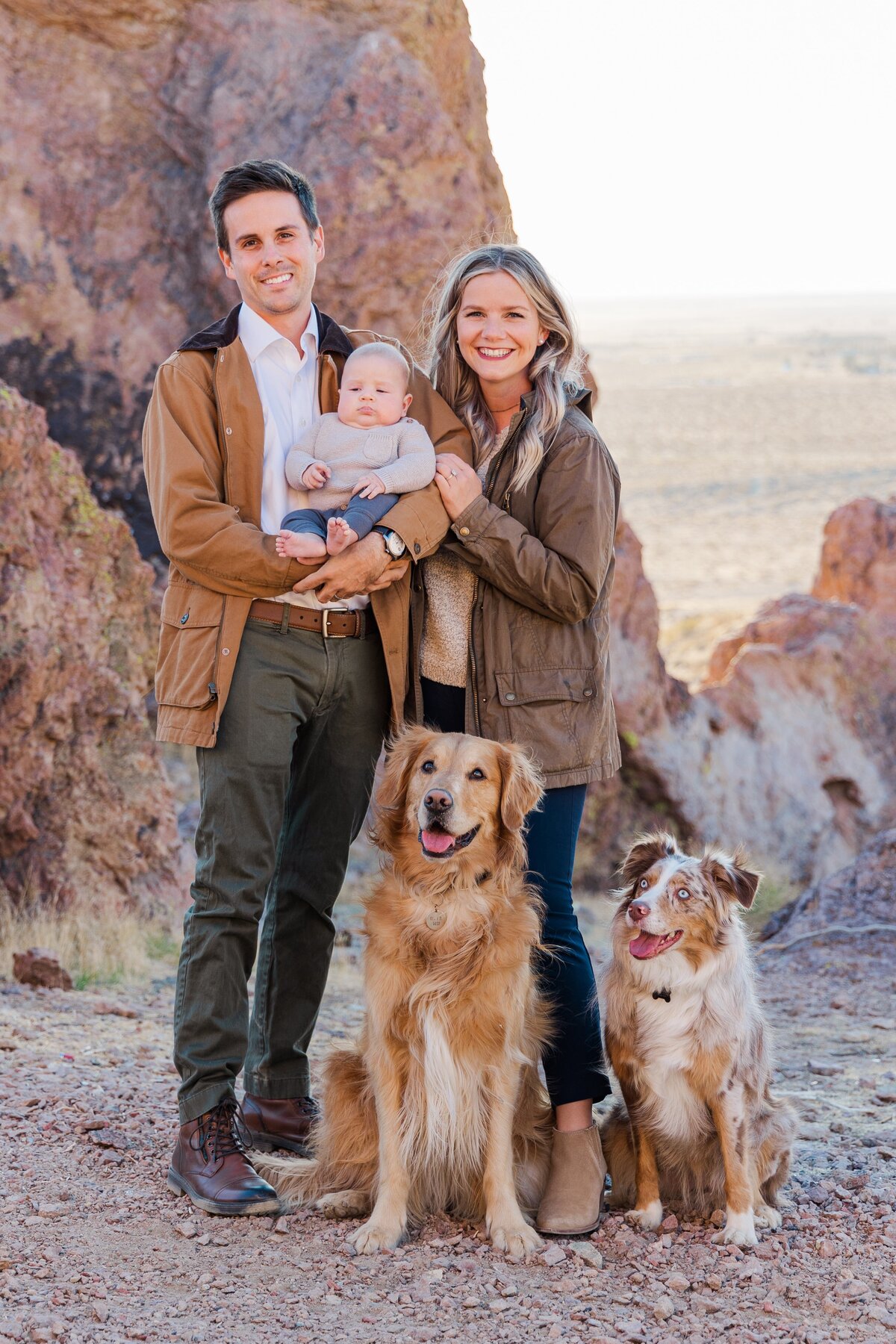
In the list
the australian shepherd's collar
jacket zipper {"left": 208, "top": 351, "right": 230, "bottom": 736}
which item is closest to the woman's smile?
jacket zipper {"left": 208, "top": 351, "right": 230, "bottom": 736}

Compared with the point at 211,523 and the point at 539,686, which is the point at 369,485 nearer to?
the point at 211,523

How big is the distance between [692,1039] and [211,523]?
2.07m

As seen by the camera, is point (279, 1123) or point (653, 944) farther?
point (279, 1123)

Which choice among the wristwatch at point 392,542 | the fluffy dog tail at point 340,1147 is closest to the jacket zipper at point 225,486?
the wristwatch at point 392,542

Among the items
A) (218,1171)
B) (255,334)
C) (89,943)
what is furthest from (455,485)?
(89,943)

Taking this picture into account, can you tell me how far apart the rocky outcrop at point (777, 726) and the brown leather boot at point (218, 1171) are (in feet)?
21.9

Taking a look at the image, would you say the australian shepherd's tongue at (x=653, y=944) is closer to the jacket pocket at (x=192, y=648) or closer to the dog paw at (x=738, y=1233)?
the dog paw at (x=738, y=1233)

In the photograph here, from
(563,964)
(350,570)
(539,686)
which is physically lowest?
(563,964)

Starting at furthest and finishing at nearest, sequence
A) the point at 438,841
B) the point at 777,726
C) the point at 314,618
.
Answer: the point at 777,726, the point at 314,618, the point at 438,841

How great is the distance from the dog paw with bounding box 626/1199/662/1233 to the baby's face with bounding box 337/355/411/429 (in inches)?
100

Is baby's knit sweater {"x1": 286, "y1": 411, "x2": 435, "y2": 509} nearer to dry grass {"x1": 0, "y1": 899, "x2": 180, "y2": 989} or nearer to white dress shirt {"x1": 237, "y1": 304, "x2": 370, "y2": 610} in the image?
white dress shirt {"x1": 237, "y1": 304, "x2": 370, "y2": 610}

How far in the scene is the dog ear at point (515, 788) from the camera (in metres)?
4.02

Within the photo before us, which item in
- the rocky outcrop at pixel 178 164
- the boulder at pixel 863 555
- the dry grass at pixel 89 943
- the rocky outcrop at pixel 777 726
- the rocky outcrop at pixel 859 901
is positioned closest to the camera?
the dry grass at pixel 89 943

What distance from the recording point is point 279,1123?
15.5 feet
